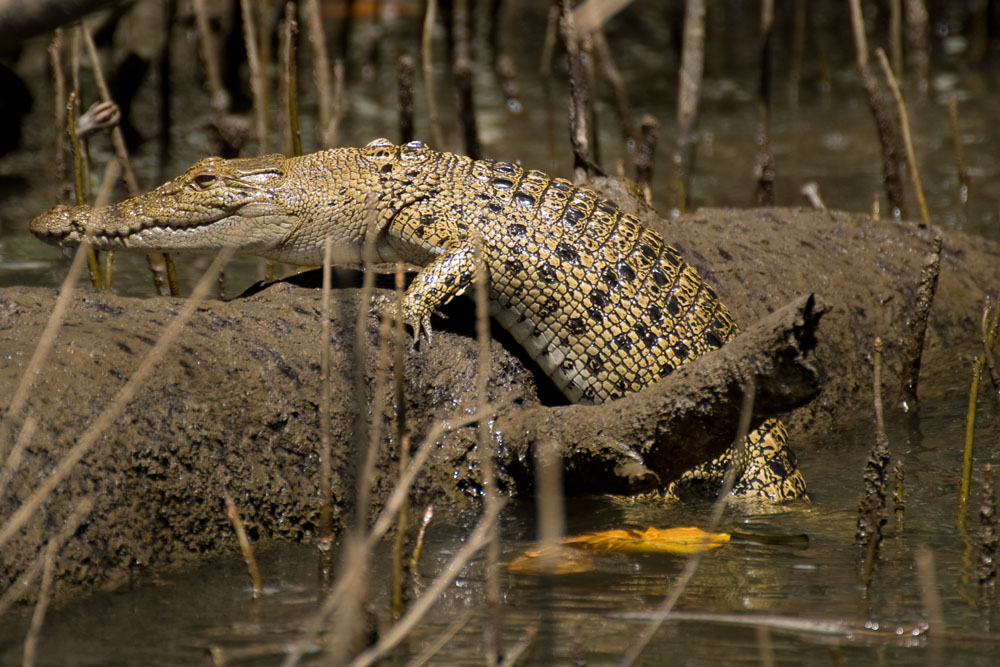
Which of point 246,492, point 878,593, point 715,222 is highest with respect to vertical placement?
point 715,222

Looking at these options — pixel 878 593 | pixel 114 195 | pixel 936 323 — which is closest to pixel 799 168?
pixel 936 323

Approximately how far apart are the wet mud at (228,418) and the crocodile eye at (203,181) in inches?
18.2

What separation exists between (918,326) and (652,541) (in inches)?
70.2

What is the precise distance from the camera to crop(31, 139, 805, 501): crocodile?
4457 mm

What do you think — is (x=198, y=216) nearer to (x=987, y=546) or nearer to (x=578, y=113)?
(x=578, y=113)

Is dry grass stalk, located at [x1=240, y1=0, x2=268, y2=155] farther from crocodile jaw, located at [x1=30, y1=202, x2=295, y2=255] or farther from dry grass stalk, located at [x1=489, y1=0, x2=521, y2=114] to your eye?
dry grass stalk, located at [x1=489, y1=0, x2=521, y2=114]

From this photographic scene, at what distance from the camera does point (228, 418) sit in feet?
12.2

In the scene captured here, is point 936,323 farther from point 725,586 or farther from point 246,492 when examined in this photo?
point 246,492

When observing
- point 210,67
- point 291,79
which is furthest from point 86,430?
point 210,67

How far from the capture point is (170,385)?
361 centimetres

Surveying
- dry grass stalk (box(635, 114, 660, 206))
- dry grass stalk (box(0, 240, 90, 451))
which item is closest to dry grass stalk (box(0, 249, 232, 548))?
dry grass stalk (box(0, 240, 90, 451))

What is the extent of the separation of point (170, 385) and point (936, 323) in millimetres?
3641

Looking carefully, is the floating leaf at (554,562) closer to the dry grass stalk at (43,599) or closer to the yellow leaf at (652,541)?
the yellow leaf at (652,541)

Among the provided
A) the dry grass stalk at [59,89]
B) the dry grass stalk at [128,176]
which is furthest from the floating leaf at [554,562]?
the dry grass stalk at [59,89]
